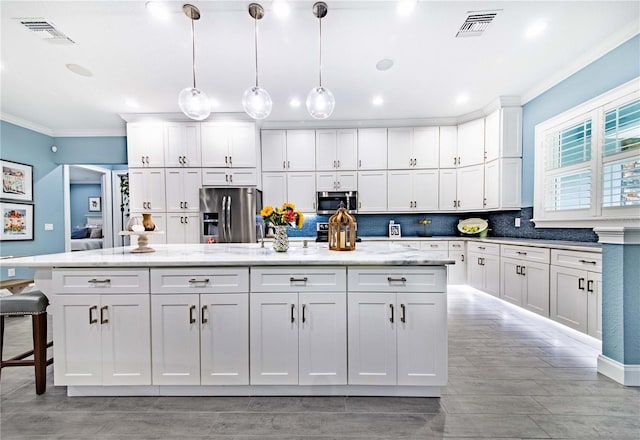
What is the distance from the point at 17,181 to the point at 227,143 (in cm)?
358

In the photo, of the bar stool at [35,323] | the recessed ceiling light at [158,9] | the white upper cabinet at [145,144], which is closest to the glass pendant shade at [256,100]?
the recessed ceiling light at [158,9]

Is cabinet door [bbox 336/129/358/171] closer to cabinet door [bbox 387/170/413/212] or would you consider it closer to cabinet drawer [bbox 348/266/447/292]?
cabinet door [bbox 387/170/413/212]

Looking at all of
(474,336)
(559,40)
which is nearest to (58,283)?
(474,336)

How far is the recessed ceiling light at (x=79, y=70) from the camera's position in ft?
9.83

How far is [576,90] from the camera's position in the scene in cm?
309

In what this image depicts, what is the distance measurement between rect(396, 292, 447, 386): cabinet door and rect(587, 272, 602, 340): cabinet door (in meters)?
1.76

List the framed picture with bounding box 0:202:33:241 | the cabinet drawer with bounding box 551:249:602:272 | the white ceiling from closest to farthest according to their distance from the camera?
the white ceiling < the cabinet drawer with bounding box 551:249:602:272 < the framed picture with bounding box 0:202:33:241

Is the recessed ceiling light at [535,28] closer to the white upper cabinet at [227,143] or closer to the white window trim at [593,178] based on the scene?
the white window trim at [593,178]

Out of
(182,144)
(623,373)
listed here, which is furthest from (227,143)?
(623,373)

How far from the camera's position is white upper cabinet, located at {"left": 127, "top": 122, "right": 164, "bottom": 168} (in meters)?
4.37

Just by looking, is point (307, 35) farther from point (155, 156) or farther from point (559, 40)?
point (155, 156)

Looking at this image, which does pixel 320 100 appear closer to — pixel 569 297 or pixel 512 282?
pixel 569 297

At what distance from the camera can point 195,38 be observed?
253 cm

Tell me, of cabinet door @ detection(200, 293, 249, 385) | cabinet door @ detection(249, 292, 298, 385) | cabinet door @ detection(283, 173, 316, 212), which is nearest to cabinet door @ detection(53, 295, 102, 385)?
cabinet door @ detection(200, 293, 249, 385)
